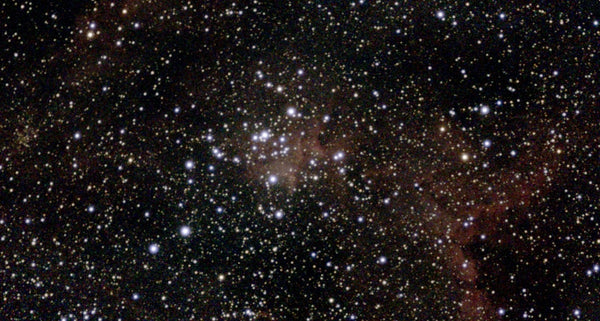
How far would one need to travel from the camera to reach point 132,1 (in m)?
0.61

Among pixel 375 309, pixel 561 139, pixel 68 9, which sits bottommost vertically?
pixel 375 309

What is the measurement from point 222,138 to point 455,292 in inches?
15.2

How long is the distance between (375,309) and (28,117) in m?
0.56

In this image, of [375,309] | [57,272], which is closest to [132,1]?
[57,272]

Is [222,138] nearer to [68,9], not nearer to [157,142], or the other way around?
[157,142]

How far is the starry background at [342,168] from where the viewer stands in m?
0.59

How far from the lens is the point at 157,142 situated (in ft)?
1.95

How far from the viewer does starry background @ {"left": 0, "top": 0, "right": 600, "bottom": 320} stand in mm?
587

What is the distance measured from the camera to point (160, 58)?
23.7 inches

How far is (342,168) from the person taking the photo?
1.93 feet

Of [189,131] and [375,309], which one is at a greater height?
[189,131]

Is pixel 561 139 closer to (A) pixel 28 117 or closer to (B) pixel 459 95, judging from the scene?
(B) pixel 459 95

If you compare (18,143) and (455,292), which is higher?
(18,143)

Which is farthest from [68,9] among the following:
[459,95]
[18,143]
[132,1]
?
[459,95]
